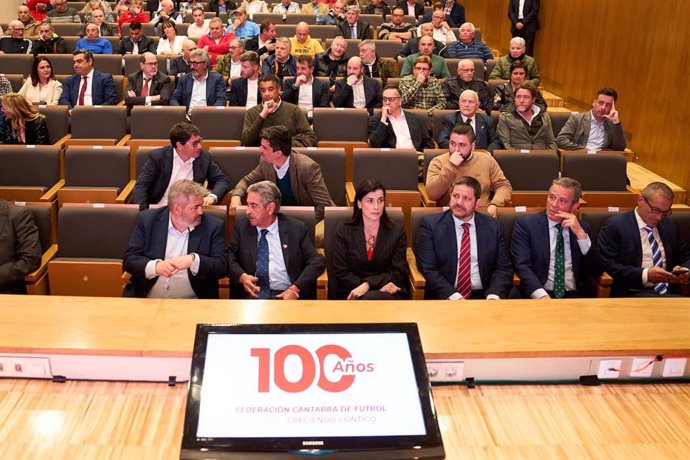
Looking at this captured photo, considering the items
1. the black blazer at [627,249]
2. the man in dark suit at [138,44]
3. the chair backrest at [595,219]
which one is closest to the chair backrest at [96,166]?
the chair backrest at [595,219]

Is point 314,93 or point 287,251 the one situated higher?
point 314,93

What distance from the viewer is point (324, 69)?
684cm

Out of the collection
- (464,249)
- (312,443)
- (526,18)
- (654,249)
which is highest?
(526,18)

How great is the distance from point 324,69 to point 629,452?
18.2 ft

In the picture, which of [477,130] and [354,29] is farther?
[354,29]

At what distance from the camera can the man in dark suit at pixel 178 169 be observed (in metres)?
4.21

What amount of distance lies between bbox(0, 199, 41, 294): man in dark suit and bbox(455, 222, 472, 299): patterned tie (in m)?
2.19

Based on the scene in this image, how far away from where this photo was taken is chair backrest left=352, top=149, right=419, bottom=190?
4.62m

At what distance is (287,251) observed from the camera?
11.5ft

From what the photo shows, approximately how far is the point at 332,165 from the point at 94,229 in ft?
5.33

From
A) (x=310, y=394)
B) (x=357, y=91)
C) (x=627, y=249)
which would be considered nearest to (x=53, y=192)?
(x=357, y=91)

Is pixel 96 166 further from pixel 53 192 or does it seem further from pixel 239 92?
pixel 239 92

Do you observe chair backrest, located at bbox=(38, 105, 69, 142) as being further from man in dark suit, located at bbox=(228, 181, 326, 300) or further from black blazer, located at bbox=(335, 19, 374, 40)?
black blazer, located at bbox=(335, 19, 374, 40)

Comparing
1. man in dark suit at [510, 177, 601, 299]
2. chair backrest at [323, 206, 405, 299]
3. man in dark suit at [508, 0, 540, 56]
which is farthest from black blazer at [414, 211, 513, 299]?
man in dark suit at [508, 0, 540, 56]
